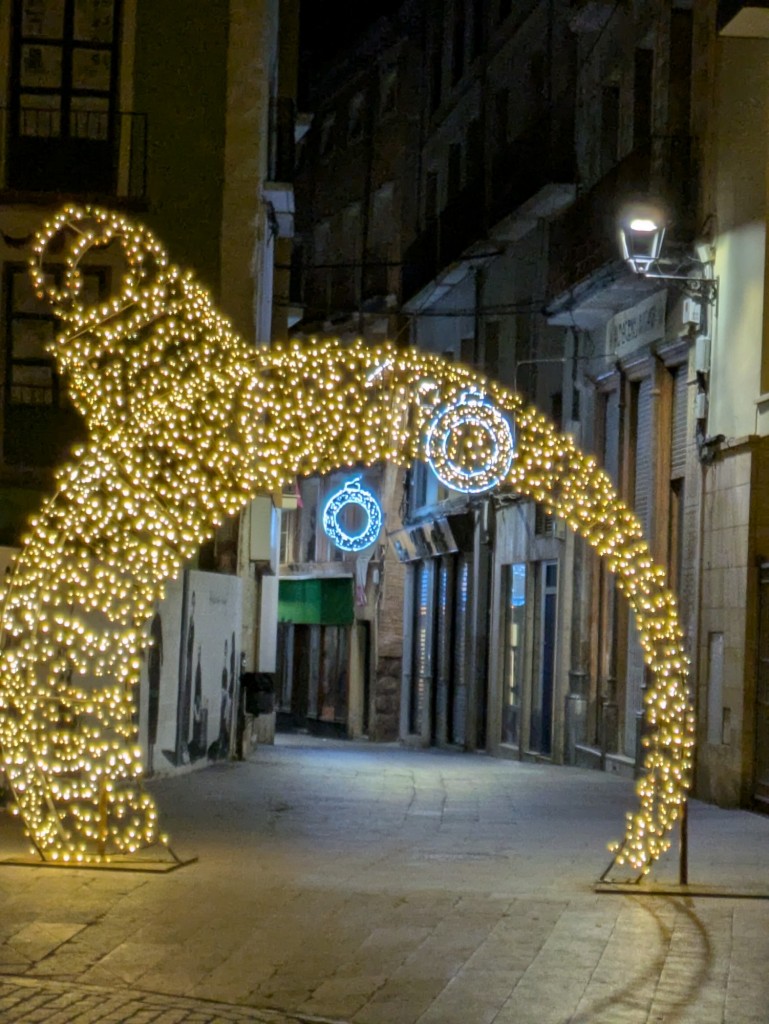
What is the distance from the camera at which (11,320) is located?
23.1 m

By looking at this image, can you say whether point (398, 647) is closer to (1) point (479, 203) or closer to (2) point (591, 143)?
(1) point (479, 203)

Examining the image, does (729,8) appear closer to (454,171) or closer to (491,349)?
(491,349)

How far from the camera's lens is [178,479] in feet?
40.1

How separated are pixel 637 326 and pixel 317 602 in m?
20.9

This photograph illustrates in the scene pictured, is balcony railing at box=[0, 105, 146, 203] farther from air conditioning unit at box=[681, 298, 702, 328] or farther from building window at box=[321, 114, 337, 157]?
building window at box=[321, 114, 337, 157]

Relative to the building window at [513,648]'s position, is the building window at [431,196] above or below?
above

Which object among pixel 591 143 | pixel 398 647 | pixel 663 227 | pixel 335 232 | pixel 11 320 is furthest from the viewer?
pixel 335 232

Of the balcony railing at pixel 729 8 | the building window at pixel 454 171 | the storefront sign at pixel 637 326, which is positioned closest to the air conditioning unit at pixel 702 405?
the storefront sign at pixel 637 326

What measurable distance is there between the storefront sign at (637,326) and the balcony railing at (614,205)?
70 cm

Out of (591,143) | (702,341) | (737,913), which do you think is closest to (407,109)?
(591,143)

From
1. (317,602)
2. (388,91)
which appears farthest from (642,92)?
(317,602)

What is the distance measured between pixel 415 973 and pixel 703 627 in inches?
436

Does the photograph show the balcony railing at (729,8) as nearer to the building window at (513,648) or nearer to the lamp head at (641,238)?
the lamp head at (641,238)

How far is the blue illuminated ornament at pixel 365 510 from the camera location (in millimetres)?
34938
